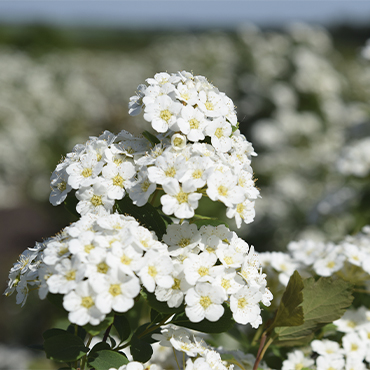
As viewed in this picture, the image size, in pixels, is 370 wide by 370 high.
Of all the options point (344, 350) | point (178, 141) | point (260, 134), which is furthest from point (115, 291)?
point (260, 134)

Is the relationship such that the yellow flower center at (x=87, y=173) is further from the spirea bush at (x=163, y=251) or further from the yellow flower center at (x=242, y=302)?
the yellow flower center at (x=242, y=302)

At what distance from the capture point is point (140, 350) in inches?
40.8

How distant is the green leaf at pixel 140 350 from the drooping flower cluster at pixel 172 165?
14.2 inches

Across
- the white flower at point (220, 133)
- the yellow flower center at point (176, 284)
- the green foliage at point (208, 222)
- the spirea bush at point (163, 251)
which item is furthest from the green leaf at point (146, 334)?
the white flower at point (220, 133)

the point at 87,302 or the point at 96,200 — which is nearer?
the point at 87,302

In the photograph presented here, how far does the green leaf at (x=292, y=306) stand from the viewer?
3.66ft

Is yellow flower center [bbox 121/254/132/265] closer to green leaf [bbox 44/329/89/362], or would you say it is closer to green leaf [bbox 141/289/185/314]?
green leaf [bbox 141/289/185/314]

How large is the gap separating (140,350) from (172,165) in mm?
491

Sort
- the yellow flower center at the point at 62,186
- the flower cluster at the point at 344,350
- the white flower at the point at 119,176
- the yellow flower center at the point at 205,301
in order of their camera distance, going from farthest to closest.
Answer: the flower cluster at the point at 344,350, the yellow flower center at the point at 62,186, the white flower at the point at 119,176, the yellow flower center at the point at 205,301

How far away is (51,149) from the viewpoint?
22.9 feet

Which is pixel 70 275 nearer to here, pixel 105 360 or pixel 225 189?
pixel 105 360

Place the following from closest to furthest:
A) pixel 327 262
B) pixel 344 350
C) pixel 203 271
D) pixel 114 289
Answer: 1. pixel 114 289
2. pixel 203 271
3. pixel 344 350
4. pixel 327 262

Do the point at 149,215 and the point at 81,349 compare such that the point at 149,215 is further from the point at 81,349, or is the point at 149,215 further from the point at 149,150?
the point at 81,349

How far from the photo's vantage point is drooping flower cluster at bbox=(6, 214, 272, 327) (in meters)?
0.86
